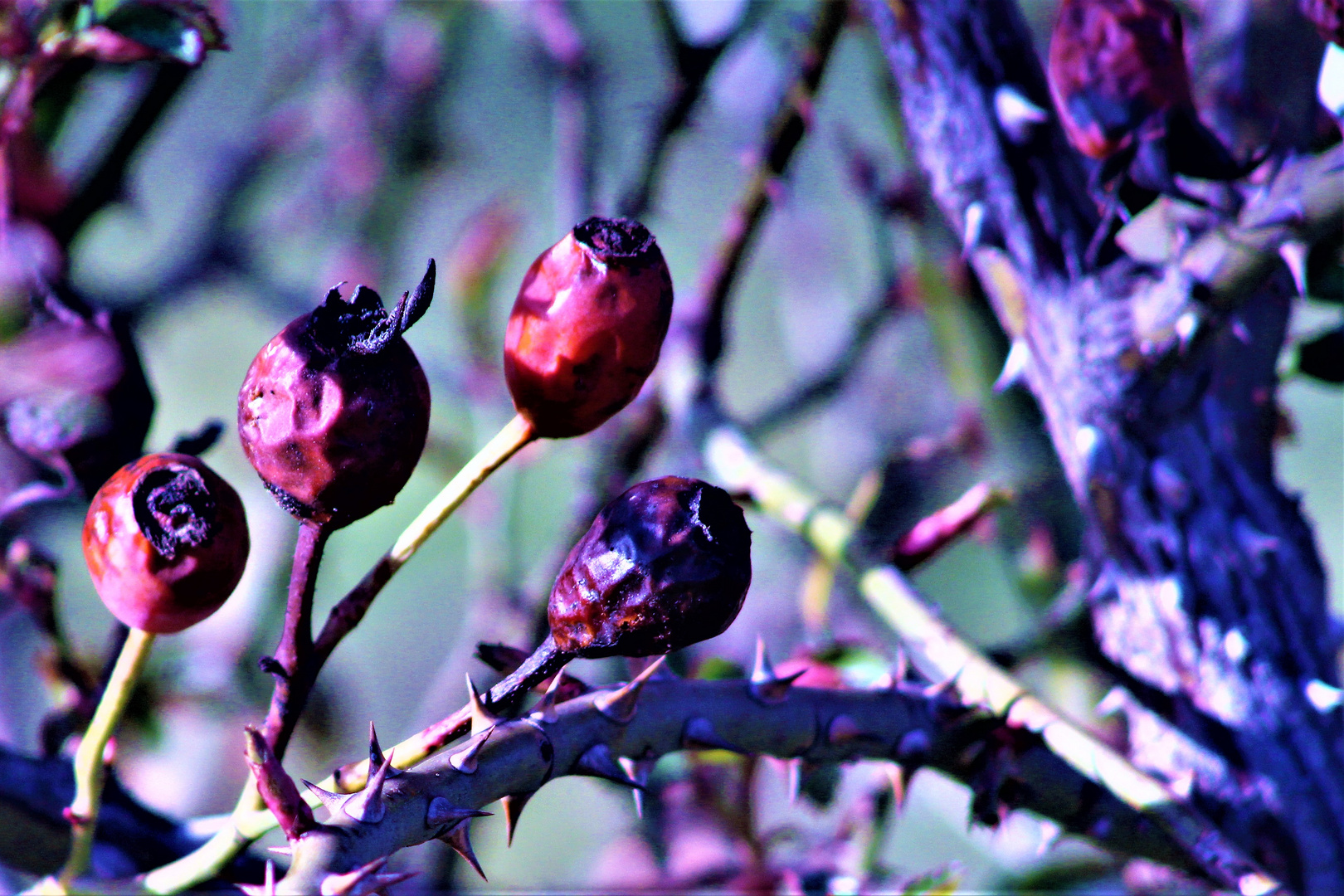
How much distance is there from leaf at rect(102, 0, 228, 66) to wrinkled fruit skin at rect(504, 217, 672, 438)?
0.83ft

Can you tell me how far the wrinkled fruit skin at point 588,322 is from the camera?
0.37 metres

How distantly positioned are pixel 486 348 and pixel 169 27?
907 millimetres

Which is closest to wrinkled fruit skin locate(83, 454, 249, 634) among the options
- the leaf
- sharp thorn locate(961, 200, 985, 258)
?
the leaf

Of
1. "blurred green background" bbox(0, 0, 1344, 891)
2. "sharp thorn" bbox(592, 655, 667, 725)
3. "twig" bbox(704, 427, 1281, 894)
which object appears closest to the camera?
"sharp thorn" bbox(592, 655, 667, 725)

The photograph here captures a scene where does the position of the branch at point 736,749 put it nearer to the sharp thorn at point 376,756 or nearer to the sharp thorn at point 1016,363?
the sharp thorn at point 376,756

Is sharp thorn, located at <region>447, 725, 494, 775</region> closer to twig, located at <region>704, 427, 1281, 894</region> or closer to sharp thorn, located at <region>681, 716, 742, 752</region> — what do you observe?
sharp thorn, located at <region>681, 716, 742, 752</region>

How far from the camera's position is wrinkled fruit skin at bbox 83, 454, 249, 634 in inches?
14.5

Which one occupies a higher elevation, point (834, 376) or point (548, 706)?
point (548, 706)

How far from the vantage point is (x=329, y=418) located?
1.12 feet

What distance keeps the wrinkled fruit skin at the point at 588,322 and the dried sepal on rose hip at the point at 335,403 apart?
0.04 metres

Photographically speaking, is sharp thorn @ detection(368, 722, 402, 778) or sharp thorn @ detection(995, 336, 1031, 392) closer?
sharp thorn @ detection(368, 722, 402, 778)

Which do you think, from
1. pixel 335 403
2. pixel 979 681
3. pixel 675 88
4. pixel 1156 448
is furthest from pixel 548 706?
pixel 675 88

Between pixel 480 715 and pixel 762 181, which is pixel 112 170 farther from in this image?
pixel 480 715

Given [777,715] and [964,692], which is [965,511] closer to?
[964,692]
